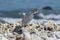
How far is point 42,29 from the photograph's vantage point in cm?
538

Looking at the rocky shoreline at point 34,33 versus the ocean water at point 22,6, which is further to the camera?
the ocean water at point 22,6

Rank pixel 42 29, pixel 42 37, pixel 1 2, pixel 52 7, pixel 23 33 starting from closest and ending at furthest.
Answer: pixel 23 33, pixel 42 37, pixel 42 29, pixel 52 7, pixel 1 2

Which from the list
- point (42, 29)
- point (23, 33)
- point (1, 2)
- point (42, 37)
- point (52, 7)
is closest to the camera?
point (23, 33)

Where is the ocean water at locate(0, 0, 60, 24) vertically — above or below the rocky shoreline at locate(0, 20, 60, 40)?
above

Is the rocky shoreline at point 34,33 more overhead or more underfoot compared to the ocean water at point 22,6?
more underfoot

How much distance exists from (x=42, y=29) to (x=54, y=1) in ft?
37.3

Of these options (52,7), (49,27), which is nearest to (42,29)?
(49,27)

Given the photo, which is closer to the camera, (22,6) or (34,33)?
(34,33)

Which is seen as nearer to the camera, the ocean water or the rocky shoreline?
the rocky shoreline

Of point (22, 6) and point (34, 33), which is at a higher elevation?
point (22, 6)

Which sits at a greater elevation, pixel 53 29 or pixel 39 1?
pixel 39 1

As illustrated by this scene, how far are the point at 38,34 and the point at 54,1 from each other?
11.8 metres

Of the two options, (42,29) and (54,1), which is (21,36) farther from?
(54,1)

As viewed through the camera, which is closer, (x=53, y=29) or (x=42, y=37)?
(x=42, y=37)
